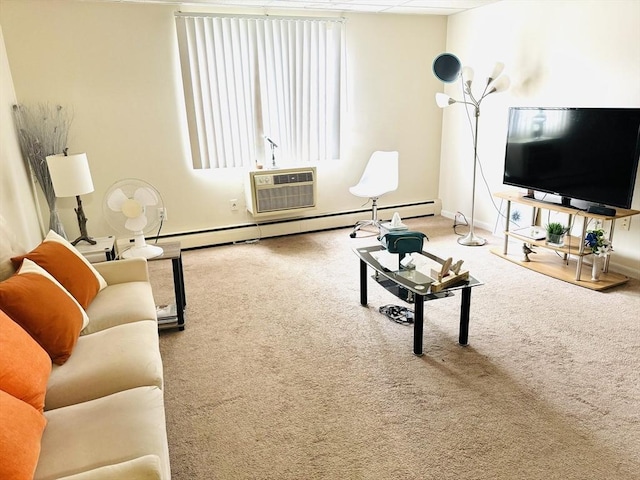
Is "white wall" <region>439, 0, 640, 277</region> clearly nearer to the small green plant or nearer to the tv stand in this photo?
the tv stand

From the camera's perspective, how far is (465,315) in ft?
8.36

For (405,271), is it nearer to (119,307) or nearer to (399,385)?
(399,385)

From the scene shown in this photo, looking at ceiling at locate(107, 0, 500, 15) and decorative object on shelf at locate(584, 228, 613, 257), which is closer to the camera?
decorative object on shelf at locate(584, 228, 613, 257)

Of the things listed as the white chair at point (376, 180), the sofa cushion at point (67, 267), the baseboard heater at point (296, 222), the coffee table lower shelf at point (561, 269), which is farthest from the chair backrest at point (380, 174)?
the sofa cushion at point (67, 267)

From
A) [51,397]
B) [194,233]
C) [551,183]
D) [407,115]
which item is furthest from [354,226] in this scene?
[51,397]

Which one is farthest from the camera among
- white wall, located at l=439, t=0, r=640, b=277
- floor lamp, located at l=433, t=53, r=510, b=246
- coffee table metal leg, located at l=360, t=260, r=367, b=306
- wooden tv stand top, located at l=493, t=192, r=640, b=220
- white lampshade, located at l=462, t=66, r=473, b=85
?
white lampshade, located at l=462, t=66, r=473, b=85

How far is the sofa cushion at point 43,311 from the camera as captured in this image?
169cm

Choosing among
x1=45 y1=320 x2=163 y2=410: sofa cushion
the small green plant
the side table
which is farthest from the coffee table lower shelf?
x1=45 y1=320 x2=163 y2=410: sofa cushion

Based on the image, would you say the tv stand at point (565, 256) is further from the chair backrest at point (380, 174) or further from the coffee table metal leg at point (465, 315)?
the coffee table metal leg at point (465, 315)

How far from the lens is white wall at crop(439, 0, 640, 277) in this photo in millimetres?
3340

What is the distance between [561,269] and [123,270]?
3339 mm

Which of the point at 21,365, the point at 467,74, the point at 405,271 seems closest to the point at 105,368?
the point at 21,365

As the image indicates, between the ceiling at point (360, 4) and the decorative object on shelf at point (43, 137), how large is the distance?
117 cm

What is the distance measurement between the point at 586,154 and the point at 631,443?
2252 millimetres
